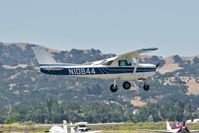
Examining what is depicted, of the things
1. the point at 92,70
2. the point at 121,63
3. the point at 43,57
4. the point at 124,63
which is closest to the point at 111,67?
the point at 121,63

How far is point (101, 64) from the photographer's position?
7194 centimetres

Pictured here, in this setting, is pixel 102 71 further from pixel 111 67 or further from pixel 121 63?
pixel 121 63

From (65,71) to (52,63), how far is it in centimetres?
156

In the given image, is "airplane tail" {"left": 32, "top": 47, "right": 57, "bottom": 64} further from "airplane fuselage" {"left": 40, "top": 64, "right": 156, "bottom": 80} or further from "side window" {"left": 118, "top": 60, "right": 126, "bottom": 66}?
"side window" {"left": 118, "top": 60, "right": 126, "bottom": 66}

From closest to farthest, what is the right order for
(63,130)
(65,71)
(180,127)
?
(65,71), (63,130), (180,127)

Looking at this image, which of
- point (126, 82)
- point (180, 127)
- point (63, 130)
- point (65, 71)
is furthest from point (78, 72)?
point (180, 127)

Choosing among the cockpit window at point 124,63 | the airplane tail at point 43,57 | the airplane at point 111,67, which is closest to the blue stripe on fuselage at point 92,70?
the airplane at point 111,67

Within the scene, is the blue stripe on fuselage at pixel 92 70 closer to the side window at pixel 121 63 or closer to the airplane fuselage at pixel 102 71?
the airplane fuselage at pixel 102 71

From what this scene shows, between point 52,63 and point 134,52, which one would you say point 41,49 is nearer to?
point 52,63

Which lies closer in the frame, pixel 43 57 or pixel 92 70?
pixel 92 70

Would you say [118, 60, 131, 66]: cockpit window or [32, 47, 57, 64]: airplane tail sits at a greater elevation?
[32, 47, 57, 64]: airplane tail

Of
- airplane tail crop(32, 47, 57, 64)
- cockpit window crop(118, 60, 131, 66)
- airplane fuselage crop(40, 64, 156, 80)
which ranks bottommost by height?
airplane fuselage crop(40, 64, 156, 80)

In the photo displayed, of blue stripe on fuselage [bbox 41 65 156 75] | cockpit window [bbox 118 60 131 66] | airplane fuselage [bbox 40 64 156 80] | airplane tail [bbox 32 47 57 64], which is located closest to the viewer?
blue stripe on fuselage [bbox 41 65 156 75]

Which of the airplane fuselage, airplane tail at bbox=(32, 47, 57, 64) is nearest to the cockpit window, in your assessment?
the airplane fuselage
